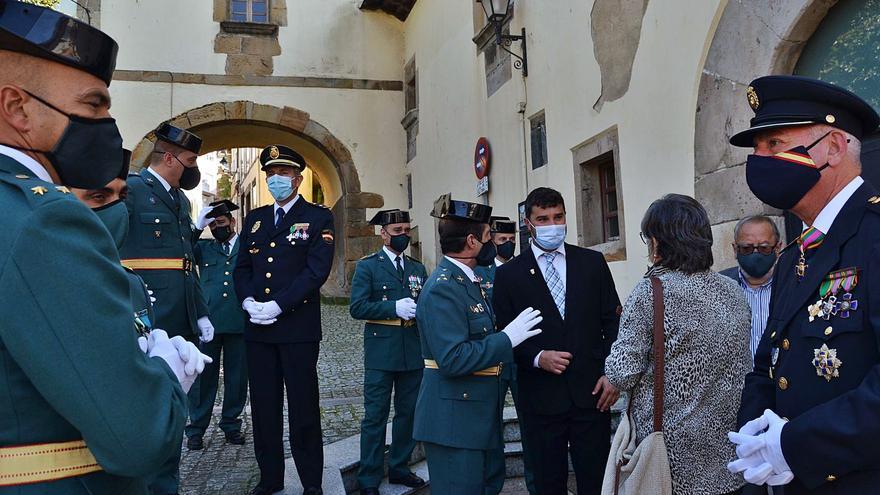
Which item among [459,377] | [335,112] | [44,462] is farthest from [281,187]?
[335,112]

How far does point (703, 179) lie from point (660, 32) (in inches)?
55.5

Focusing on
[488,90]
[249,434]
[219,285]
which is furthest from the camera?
[488,90]

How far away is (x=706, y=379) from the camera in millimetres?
2381

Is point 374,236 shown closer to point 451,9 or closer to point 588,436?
point 451,9

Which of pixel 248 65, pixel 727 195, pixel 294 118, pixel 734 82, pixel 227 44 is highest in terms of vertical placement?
pixel 227 44

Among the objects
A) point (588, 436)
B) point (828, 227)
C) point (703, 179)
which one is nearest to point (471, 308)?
point (588, 436)

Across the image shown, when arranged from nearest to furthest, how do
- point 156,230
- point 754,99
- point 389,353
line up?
point 754,99 < point 156,230 < point 389,353

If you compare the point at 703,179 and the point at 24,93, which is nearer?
the point at 24,93

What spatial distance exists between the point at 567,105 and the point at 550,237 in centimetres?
407

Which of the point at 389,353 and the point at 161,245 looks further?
the point at 389,353

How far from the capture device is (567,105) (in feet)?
23.5

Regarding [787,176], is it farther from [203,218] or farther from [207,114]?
[207,114]

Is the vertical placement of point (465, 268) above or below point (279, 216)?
below

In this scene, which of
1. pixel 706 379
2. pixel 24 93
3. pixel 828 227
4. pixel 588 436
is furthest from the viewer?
pixel 588 436
